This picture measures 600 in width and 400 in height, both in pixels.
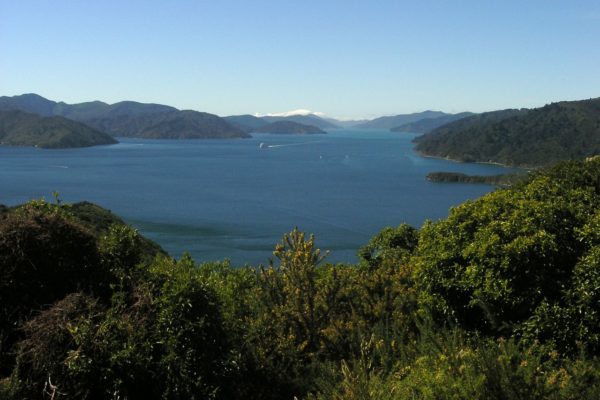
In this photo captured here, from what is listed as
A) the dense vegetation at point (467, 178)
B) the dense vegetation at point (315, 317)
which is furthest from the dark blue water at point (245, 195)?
the dense vegetation at point (315, 317)

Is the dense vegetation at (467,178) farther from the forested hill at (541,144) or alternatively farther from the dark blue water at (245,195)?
the forested hill at (541,144)

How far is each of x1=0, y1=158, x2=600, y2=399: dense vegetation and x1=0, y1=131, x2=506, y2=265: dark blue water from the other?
46.1 m

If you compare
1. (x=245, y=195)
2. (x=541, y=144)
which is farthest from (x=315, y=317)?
(x=541, y=144)

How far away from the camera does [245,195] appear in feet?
336

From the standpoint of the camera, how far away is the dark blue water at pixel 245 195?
70062 mm

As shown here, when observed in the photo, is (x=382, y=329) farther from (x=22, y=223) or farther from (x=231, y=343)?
(x=22, y=223)

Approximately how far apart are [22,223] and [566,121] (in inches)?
8351

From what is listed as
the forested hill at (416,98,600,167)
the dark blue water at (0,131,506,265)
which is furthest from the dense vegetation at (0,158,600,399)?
the forested hill at (416,98,600,167)

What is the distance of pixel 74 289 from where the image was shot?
33.0ft

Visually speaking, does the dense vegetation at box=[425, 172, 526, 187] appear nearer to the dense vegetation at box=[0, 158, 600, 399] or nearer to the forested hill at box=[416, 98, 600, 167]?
the forested hill at box=[416, 98, 600, 167]

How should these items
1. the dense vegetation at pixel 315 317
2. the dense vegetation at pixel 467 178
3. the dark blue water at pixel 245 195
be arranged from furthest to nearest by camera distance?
1. the dense vegetation at pixel 467 178
2. the dark blue water at pixel 245 195
3. the dense vegetation at pixel 315 317

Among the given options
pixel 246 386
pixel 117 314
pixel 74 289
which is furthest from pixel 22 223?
pixel 246 386

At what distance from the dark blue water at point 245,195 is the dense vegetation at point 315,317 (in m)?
46.1

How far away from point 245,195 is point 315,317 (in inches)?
3559
